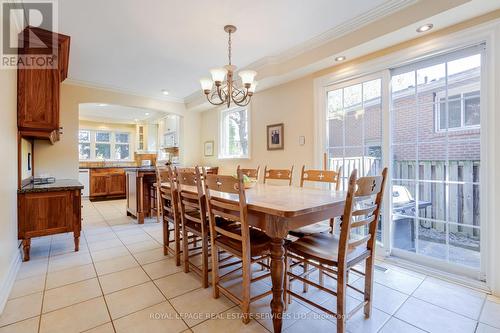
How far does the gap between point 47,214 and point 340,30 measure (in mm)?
3800

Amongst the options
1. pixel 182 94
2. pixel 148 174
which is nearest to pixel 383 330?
pixel 148 174

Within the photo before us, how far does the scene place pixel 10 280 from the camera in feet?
6.68

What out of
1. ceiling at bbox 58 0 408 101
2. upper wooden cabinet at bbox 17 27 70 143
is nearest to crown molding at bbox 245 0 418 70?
ceiling at bbox 58 0 408 101

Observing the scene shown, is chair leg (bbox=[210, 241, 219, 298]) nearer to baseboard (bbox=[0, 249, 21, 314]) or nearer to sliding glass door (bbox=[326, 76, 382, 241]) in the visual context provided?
baseboard (bbox=[0, 249, 21, 314])

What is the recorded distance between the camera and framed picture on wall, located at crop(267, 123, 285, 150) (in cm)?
380

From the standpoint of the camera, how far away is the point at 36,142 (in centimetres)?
390

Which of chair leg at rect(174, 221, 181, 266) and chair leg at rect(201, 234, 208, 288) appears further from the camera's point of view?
chair leg at rect(174, 221, 181, 266)

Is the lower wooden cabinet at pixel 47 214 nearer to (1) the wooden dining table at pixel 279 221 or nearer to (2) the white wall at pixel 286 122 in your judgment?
(1) the wooden dining table at pixel 279 221

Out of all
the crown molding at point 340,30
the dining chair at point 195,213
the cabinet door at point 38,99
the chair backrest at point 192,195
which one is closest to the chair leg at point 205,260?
the dining chair at point 195,213

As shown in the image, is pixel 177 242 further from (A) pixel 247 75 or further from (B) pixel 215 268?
(A) pixel 247 75

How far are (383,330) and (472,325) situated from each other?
2.03 ft

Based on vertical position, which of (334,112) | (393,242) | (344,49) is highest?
(344,49)

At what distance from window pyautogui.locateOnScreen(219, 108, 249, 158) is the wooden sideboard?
2.74 meters

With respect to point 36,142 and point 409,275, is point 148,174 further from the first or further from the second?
point 409,275
